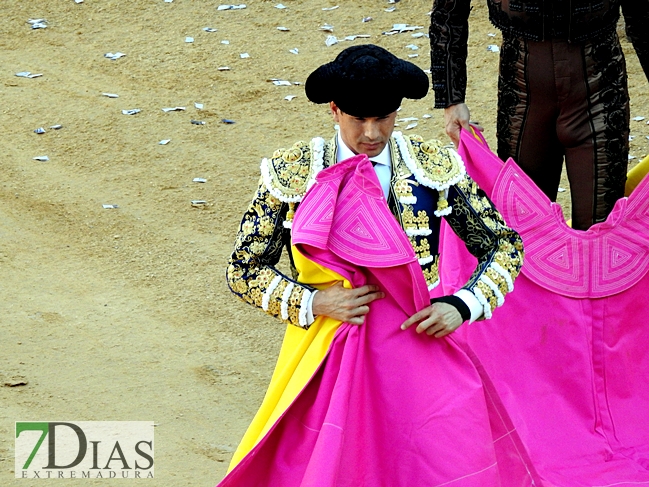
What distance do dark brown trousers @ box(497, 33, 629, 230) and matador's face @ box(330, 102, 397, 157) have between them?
1237 mm

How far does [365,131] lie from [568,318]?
154 cm

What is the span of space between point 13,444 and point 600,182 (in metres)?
2.23

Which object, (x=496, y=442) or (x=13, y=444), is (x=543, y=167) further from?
(x=13, y=444)

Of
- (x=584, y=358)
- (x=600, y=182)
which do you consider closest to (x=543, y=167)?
(x=600, y=182)

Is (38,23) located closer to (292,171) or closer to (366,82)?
(292,171)

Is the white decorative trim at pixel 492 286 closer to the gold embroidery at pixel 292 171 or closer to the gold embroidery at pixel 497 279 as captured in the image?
the gold embroidery at pixel 497 279

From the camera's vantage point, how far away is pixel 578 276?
409cm

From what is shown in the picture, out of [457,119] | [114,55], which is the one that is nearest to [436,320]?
[457,119]

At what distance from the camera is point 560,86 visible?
394cm

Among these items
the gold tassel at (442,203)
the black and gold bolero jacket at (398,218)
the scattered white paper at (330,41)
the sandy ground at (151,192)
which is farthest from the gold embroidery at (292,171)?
the scattered white paper at (330,41)

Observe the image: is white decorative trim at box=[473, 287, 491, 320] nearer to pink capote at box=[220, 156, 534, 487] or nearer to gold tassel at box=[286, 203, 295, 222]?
pink capote at box=[220, 156, 534, 487]

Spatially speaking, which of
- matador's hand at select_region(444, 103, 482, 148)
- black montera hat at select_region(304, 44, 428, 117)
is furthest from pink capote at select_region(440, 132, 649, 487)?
black montera hat at select_region(304, 44, 428, 117)

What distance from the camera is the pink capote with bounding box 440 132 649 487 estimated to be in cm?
398

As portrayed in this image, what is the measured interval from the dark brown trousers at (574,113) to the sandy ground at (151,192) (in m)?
1.43
